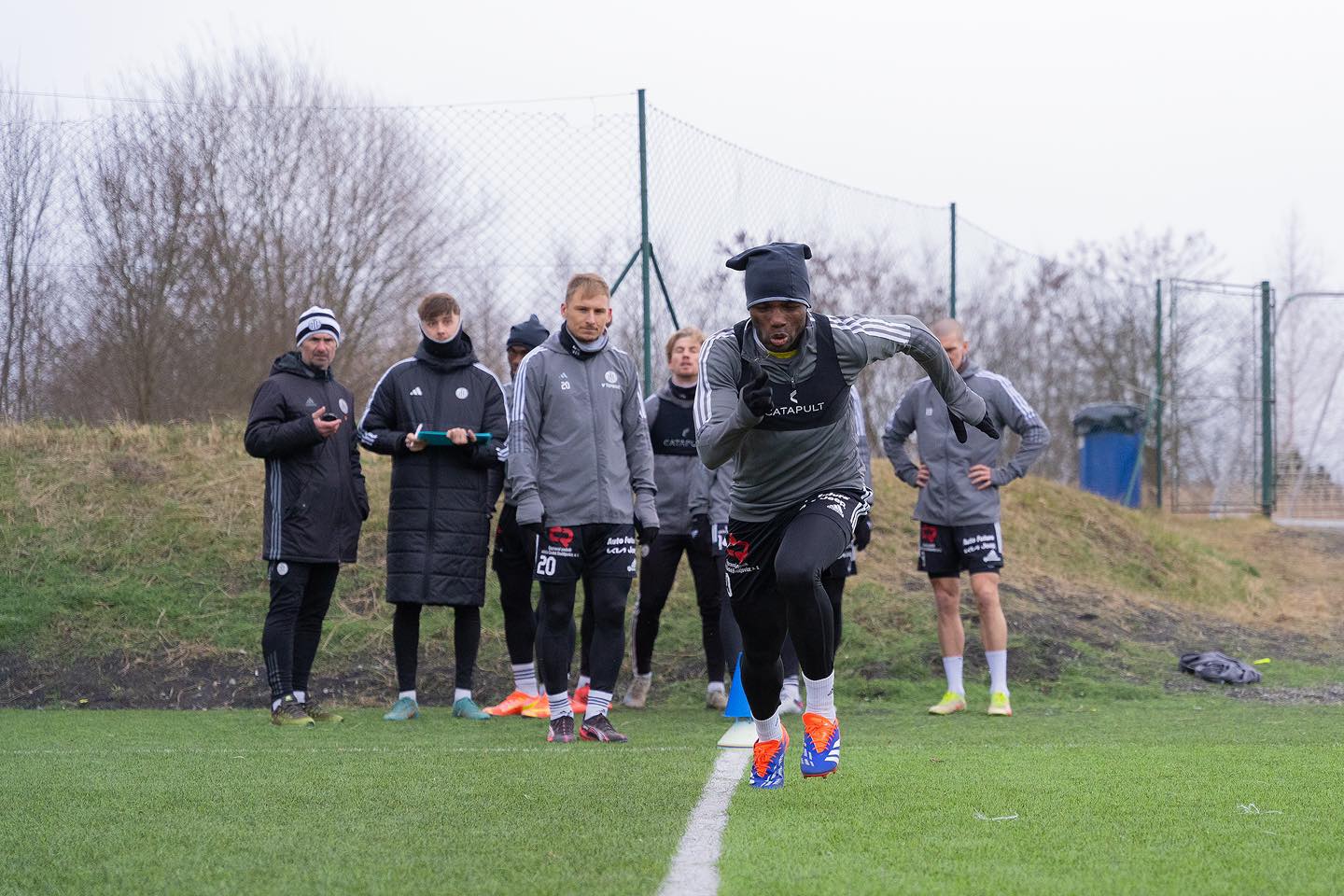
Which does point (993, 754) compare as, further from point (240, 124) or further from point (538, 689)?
point (240, 124)

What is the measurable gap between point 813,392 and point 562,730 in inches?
104

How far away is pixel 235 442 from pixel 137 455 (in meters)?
0.91

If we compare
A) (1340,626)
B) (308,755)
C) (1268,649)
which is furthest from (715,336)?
(1340,626)

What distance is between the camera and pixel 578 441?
7191mm

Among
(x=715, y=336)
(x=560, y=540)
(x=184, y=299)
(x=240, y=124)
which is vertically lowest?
(x=560, y=540)

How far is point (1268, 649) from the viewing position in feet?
39.2

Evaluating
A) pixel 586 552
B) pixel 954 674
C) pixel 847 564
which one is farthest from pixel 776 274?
pixel 954 674

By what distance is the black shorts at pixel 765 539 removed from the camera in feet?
16.9

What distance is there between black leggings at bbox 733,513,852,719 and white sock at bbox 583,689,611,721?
180 cm

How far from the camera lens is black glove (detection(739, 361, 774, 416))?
4559 mm

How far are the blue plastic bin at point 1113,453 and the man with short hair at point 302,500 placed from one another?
45.7 ft

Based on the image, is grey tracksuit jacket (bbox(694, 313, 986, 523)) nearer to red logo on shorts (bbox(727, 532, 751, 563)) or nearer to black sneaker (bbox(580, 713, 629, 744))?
red logo on shorts (bbox(727, 532, 751, 563))

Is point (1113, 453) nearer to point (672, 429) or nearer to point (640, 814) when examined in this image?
point (672, 429)

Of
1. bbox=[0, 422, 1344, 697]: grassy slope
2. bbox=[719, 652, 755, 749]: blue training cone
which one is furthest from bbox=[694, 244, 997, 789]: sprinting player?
bbox=[0, 422, 1344, 697]: grassy slope
